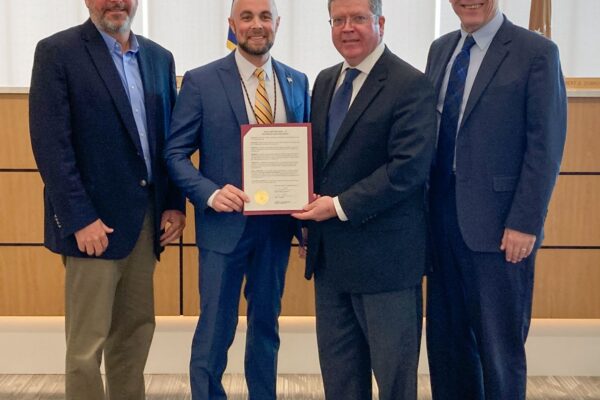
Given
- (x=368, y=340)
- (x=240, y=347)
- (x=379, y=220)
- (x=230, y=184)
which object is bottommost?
(x=240, y=347)

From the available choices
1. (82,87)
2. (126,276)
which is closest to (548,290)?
(126,276)

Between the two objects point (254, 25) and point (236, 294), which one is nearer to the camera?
point (254, 25)

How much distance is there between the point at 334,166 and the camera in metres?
2.13

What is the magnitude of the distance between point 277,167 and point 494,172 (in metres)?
0.70

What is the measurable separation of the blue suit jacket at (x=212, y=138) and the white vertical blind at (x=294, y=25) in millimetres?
2498

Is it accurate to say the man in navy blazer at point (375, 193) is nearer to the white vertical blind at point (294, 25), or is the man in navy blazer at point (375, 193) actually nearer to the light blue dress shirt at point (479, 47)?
the light blue dress shirt at point (479, 47)

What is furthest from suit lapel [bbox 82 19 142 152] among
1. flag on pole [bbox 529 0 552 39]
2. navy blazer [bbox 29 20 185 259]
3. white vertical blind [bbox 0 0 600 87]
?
white vertical blind [bbox 0 0 600 87]

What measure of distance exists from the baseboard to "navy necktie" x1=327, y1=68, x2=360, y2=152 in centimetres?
146

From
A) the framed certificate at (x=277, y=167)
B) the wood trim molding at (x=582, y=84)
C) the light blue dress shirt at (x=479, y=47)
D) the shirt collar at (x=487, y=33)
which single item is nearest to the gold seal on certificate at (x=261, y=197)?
the framed certificate at (x=277, y=167)

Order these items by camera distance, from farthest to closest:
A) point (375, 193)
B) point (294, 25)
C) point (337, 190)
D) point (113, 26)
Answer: point (294, 25) < point (113, 26) < point (337, 190) < point (375, 193)

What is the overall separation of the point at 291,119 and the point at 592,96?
1.65 m

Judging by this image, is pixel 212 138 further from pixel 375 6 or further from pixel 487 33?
pixel 487 33

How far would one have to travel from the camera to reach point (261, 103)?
2363 mm

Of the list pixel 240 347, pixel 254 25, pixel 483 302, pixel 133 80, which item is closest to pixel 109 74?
pixel 133 80
